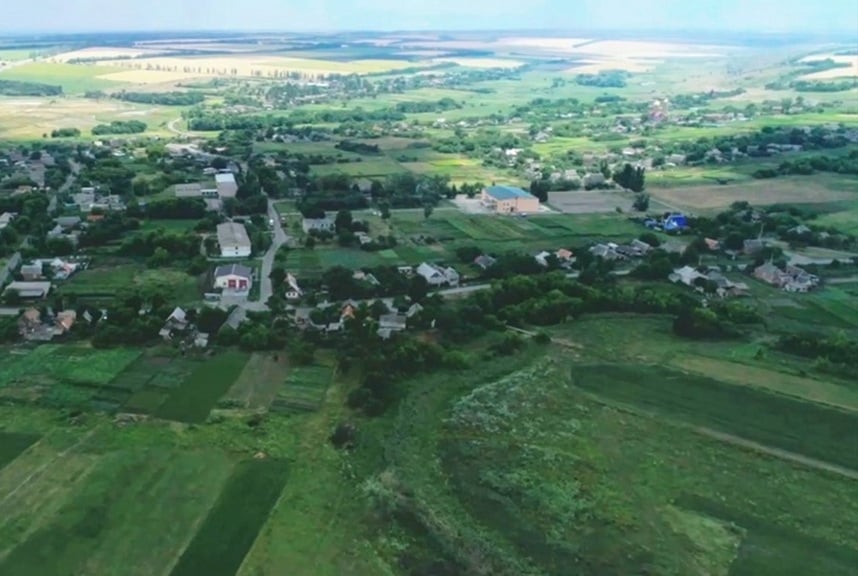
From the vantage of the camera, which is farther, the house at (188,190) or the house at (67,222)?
the house at (188,190)

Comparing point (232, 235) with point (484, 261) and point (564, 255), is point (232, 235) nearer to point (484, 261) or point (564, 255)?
point (484, 261)

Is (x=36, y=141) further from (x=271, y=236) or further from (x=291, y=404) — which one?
(x=291, y=404)

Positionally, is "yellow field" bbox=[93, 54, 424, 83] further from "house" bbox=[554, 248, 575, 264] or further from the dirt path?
the dirt path

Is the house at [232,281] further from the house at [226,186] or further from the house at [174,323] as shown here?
the house at [226,186]

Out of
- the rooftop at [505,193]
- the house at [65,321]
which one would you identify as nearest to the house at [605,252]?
the rooftop at [505,193]

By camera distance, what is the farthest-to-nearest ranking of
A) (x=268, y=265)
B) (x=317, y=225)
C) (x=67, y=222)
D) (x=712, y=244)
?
1. (x=317, y=225)
2. (x=67, y=222)
3. (x=712, y=244)
4. (x=268, y=265)

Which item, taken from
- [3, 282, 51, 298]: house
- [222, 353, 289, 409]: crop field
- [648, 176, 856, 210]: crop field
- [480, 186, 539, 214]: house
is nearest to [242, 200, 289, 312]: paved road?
[222, 353, 289, 409]: crop field

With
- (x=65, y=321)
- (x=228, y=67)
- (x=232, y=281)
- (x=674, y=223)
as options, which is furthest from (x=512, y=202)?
(x=228, y=67)
